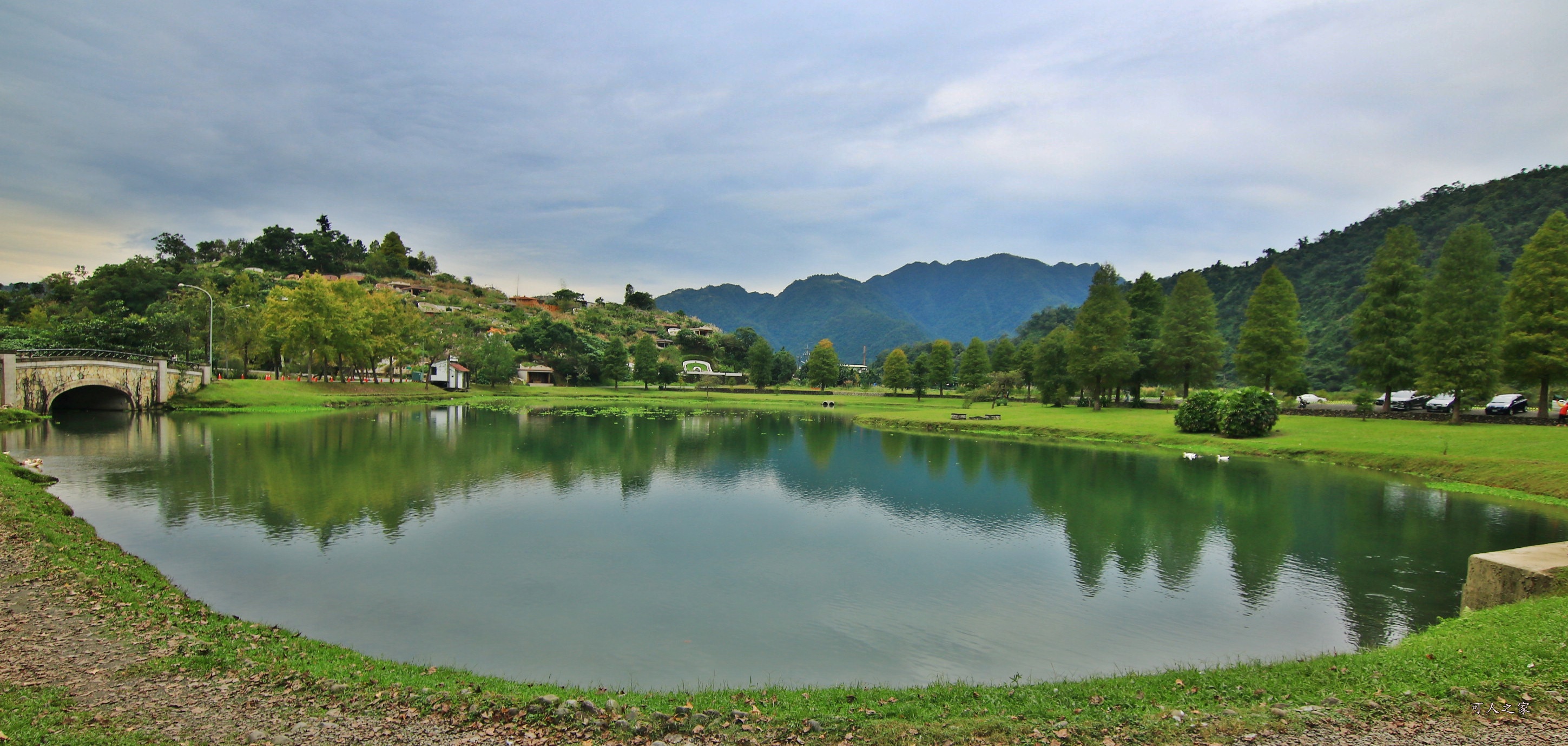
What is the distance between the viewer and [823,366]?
343ft

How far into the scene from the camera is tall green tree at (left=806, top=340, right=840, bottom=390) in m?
104

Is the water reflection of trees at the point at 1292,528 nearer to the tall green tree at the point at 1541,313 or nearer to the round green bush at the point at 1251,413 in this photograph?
the round green bush at the point at 1251,413

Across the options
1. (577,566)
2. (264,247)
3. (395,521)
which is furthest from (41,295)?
(577,566)

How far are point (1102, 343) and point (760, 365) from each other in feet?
187

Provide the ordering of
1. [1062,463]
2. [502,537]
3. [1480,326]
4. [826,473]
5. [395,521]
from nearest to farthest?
[502,537] < [395,521] < [826,473] < [1062,463] < [1480,326]

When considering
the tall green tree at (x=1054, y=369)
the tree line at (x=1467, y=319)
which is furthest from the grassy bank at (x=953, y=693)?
the tall green tree at (x=1054, y=369)

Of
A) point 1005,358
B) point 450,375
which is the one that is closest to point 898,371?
point 1005,358

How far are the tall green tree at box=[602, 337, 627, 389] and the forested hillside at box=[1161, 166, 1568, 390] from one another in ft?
280

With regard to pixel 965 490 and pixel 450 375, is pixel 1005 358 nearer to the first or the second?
pixel 965 490

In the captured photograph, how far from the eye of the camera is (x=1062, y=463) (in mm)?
32281

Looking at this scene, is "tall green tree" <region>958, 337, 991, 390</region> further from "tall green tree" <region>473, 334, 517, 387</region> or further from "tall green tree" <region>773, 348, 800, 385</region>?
"tall green tree" <region>473, 334, 517, 387</region>

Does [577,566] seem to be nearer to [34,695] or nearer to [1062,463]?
[34,695]

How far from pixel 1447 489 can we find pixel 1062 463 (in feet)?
43.1

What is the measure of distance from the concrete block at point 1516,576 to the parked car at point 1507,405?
36.4m
